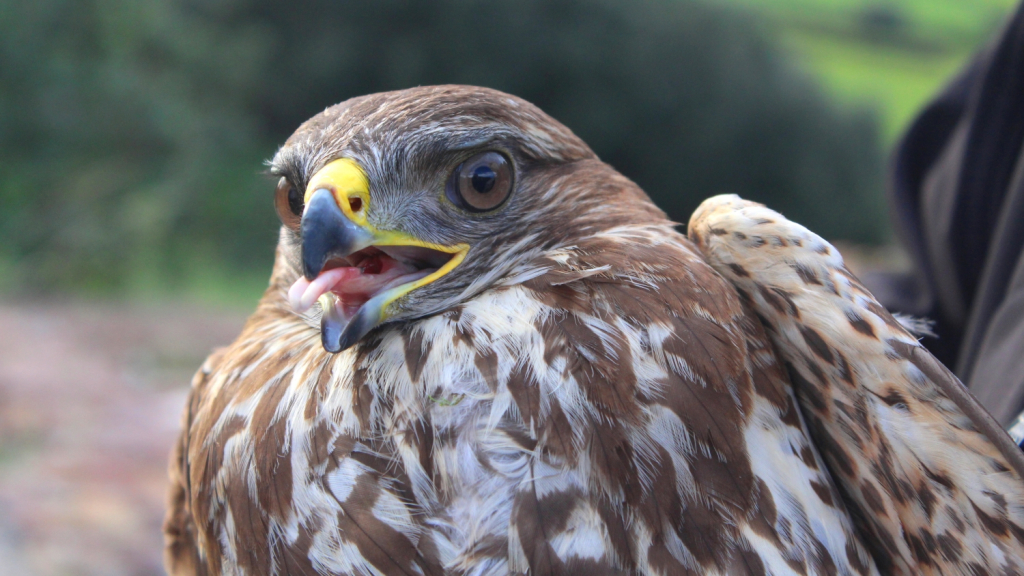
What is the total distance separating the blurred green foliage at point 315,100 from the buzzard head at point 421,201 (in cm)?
1020

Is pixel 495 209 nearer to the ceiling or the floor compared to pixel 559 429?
nearer to the ceiling

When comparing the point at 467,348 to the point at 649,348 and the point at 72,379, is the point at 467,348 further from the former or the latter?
the point at 72,379

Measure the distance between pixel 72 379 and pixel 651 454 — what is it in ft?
19.2

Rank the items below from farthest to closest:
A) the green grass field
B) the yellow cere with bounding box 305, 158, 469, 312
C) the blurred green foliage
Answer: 1. the blurred green foliage
2. the green grass field
3. the yellow cere with bounding box 305, 158, 469, 312

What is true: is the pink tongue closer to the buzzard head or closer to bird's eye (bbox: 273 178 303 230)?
the buzzard head

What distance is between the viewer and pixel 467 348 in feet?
4.58

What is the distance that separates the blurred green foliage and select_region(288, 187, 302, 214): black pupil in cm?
1001

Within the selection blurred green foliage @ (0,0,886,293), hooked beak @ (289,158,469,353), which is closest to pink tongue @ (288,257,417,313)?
hooked beak @ (289,158,469,353)

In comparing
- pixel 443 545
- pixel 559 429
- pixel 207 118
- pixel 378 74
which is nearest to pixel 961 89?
pixel 559 429

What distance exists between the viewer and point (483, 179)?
1591 millimetres

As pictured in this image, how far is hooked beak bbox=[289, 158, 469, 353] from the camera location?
1.36 metres

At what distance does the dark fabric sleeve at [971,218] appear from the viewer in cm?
187

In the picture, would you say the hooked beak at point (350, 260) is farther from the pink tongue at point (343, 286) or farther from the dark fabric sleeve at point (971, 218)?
the dark fabric sleeve at point (971, 218)

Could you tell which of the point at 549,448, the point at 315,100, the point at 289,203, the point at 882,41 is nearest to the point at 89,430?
the point at 289,203
